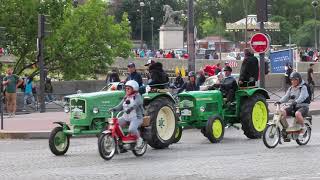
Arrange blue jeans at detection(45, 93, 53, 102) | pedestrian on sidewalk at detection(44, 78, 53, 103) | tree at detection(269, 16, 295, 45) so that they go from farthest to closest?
1. tree at detection(269, 16, 295, 45)
2. pedestrian on sidewalk at detection(44, 78, 53, 103)
3. blue jeans at detection(45, 93, 53, 102)

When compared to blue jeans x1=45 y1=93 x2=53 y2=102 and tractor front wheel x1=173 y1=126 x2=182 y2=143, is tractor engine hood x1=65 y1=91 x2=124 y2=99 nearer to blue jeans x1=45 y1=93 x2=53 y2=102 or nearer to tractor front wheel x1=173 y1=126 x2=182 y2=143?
tractor front wheel x1=173 y1=126 x2=182 y2=143

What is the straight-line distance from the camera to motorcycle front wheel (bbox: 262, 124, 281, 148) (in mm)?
17969

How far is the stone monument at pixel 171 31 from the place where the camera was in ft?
260

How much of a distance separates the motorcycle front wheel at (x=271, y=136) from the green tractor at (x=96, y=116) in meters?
2.13

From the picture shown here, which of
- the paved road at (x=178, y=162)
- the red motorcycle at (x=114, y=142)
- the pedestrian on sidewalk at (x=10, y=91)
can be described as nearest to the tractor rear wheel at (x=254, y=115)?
the paved road at (x=178, y=162)

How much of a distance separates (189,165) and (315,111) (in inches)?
645

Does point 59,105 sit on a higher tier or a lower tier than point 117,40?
lower

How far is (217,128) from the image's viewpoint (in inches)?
781

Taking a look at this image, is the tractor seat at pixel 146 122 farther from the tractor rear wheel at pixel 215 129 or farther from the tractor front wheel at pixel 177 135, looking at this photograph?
the tractor rear wheel at pixel 215 129

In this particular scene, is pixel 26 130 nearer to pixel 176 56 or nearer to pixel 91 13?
pixel 91 13

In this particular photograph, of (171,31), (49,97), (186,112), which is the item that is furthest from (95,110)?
(171,31)

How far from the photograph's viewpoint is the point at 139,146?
55.7 feet

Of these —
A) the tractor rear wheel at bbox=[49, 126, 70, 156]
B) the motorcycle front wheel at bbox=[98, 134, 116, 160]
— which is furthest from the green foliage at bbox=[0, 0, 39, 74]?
the motorcycle front wheel at bbox=[98, 134, 116, 160]

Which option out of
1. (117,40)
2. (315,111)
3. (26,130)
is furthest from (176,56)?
(26,130)
